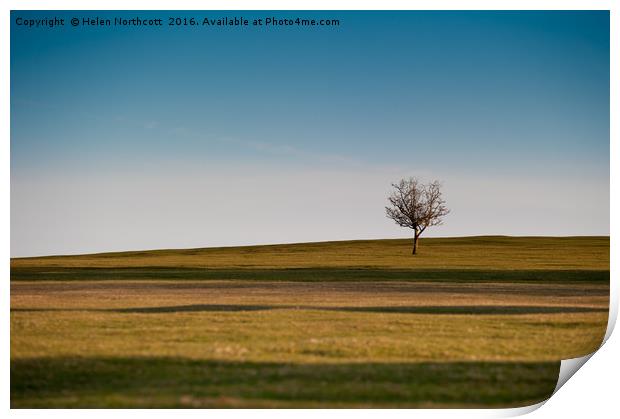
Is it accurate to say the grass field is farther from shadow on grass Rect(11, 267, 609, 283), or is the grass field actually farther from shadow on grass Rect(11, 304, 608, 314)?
shadow on grass Rect(11, 267, 609, 283)

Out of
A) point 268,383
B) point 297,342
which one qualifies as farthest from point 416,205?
point 268,383

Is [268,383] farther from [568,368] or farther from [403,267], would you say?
[403,267]

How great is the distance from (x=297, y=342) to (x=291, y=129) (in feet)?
82.7

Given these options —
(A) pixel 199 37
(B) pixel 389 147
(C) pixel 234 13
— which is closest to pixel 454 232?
(B) pixel 389 147

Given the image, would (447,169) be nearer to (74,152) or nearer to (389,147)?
(389,147)

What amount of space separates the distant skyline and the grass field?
3.72 m

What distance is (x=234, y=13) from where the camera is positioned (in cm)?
2077

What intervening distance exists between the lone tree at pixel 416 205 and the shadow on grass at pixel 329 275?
60.0 feet

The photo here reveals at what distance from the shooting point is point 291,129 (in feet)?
133

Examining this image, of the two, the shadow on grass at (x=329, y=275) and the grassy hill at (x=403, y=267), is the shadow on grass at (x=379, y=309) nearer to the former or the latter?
the shadow on grass at (x=329, y=275)

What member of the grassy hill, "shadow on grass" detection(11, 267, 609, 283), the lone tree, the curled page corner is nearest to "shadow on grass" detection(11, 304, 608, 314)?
the curled page corner

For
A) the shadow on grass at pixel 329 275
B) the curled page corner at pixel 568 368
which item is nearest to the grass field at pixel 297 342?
the curled page corner at pixel 568 368

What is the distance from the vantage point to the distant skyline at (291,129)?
71.3ft

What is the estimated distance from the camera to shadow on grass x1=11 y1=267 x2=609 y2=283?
124 feet
